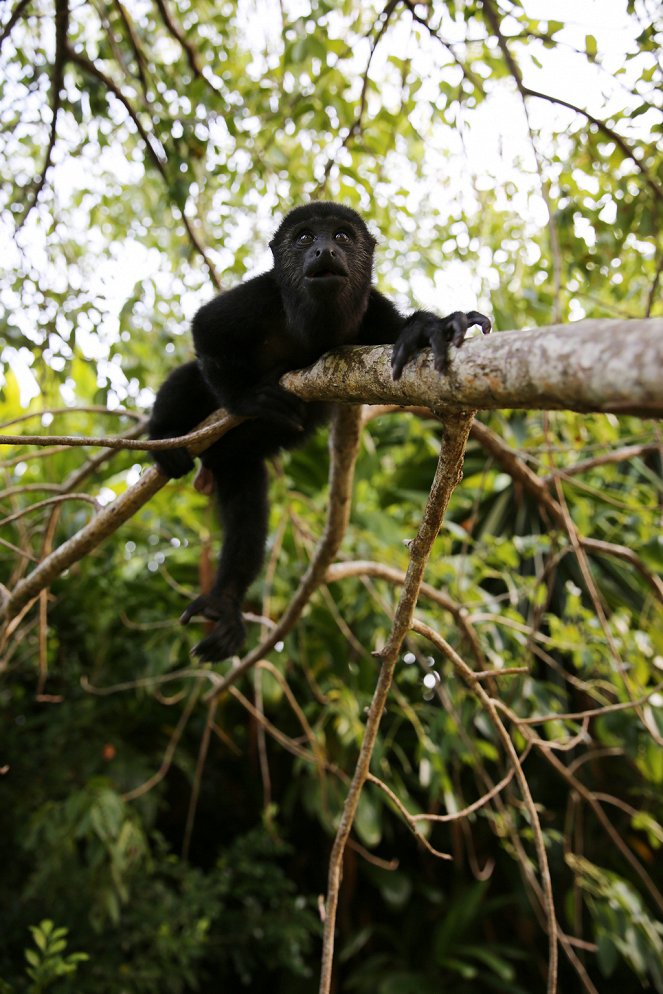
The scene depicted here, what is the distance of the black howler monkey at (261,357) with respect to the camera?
7.21ft

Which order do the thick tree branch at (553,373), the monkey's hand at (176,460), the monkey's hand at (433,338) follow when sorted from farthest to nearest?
the monkey's hand at (176,460), the monkey's hand at (433,338), the thick tree branch at (553,373)

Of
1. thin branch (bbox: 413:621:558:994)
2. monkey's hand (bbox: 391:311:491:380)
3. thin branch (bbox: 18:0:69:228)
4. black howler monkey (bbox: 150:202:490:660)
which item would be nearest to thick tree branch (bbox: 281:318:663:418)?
monkey's hand (bbox: 391:311:491:380)

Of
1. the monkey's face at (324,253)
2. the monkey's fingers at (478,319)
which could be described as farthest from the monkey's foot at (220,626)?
the monkey's fingers at (478,319)

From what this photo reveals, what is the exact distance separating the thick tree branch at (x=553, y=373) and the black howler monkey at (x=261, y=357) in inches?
15.5

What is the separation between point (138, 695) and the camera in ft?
13.2

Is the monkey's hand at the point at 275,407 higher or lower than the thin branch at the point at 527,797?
higher

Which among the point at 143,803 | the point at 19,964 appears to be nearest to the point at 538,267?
the point at 143,803

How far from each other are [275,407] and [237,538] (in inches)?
41.7

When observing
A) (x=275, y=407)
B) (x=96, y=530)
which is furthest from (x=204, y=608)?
(x=275, y=407)

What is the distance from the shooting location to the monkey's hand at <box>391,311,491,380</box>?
125 centimetres

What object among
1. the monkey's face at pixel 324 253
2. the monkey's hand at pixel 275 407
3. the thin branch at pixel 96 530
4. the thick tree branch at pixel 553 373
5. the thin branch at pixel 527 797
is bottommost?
the thin branch at pixel 527 797

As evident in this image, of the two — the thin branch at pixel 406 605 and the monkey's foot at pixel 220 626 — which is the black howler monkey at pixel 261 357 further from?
the thin branch at pixel 406 605

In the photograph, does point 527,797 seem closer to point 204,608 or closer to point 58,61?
point 204,608

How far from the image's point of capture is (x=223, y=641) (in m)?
2.84
